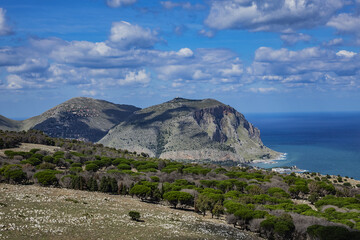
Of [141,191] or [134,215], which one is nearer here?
[134,215]

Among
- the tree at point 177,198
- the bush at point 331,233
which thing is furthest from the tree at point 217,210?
the bush at point 331,233

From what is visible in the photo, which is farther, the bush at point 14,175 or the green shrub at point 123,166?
the green shrub at point 123,166

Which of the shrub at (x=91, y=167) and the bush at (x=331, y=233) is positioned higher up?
the shrub at (x=91, y=167)

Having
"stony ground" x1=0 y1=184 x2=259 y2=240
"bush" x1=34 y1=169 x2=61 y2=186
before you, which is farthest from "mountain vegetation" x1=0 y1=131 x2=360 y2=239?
"stony ground" x1=0 y1=184 x2=259 y2=240

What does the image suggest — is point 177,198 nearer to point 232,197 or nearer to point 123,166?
point 232,197

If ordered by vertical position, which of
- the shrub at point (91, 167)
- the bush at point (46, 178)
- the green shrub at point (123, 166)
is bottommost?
the green shrub at point (123, 166)

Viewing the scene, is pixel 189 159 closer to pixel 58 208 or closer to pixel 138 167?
pixel 138 167

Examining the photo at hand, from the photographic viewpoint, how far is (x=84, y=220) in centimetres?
2331

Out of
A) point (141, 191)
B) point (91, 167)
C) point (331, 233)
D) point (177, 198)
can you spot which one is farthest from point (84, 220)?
point (91, 167)

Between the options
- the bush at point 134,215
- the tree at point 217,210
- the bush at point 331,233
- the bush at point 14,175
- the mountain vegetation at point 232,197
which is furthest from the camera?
the bush at point 14,175

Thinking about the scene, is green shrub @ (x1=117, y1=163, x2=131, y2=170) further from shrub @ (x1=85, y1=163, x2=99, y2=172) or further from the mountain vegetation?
shrub @ (x1=85, y1=163, x2=99, y2=172)

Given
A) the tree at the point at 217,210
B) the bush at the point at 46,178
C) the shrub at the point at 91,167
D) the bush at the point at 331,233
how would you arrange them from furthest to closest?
the shrub at the point at 91,167
the bush at the point at 46,178
the tree at the point at 217,210
the bush at the point at 331,233

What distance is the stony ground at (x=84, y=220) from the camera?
66.9 ft

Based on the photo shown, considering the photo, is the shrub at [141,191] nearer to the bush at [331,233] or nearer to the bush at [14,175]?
the bush at [14,175]
